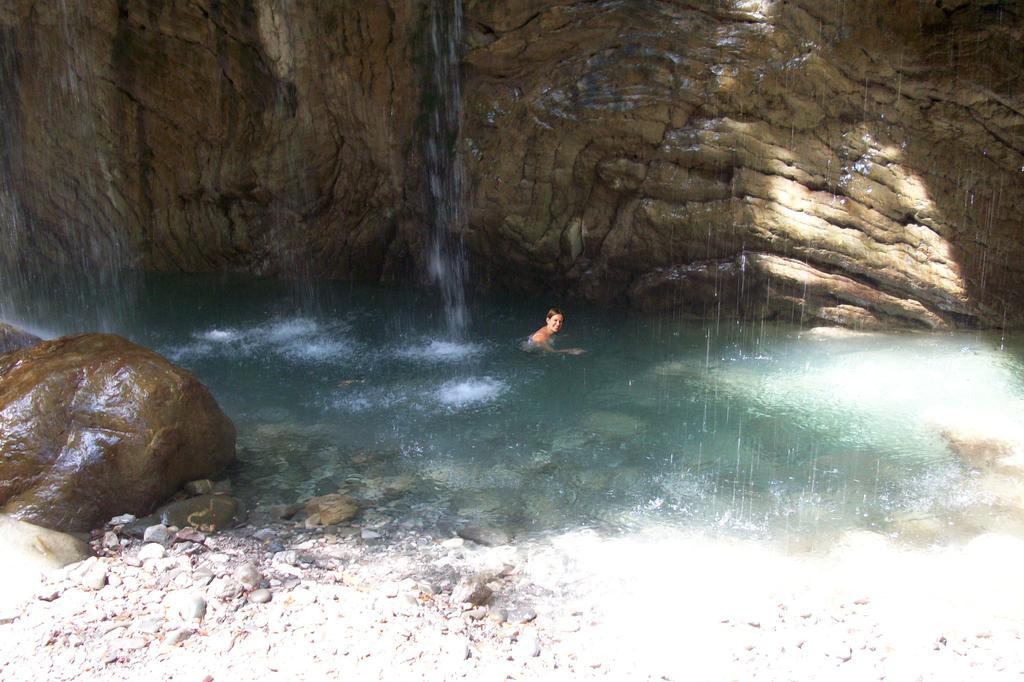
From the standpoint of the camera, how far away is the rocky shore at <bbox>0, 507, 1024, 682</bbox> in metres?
3.14

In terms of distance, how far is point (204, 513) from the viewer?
4.42 meters

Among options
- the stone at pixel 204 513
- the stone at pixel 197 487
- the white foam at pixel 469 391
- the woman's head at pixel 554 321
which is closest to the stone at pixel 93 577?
the stone at pixel 204 513

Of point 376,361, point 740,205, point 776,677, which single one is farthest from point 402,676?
point 740,205

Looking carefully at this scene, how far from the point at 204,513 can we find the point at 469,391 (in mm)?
2703

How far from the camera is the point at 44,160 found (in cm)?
1052

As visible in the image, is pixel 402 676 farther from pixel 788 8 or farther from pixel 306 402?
pixel 788 8

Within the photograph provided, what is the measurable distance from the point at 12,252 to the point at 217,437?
814 cm

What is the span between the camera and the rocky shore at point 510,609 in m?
3.14

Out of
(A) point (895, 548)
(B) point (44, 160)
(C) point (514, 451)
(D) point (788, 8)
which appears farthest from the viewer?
(B) point (44, 160)

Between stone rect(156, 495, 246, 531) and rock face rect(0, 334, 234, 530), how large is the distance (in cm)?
19

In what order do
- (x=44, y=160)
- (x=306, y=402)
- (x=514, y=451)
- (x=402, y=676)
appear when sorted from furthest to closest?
1. (x=44, y=160)
2. (x=306, y=402)
3. (x=514, y=451)
4. (x=402, y=676)

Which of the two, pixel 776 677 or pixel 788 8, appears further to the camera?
pixel 788 8

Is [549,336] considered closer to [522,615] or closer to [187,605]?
[522,615]

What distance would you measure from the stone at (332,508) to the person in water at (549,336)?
3131 millimetres
